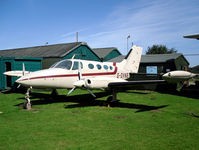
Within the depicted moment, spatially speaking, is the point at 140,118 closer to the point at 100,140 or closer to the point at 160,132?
the point at 160,132

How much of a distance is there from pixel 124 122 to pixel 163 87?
1414 cm

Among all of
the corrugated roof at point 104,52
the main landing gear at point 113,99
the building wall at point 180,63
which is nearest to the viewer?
the main landing gear at point 113,99

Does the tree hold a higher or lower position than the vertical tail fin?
higher

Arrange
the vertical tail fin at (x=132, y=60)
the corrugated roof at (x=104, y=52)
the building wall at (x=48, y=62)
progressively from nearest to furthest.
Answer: the vertical tail fin at (x=132, y=60) → the building wall at (x=48, y=62) → the corrugated roof at (x=104, y=52)

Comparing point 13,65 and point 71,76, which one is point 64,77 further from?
point 13,65

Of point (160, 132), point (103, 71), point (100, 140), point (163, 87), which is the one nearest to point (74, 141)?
point (100, 140)

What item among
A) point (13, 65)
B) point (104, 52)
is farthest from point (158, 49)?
point (13, 65)

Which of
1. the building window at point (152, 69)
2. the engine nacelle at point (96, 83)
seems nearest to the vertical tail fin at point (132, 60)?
the building window at point (152, 69)

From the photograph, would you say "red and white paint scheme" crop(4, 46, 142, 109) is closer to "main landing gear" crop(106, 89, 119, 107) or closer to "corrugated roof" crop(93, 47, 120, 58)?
"main landing gear" crop(106, 89, 119, 107)

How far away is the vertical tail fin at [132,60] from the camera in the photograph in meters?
18.0

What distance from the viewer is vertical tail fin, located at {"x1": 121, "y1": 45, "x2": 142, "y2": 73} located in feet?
59.0

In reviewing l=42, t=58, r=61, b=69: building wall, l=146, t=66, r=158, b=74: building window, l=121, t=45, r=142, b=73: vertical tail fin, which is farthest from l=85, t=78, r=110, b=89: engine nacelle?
l=42, t=58, r=61, b=69: building wall

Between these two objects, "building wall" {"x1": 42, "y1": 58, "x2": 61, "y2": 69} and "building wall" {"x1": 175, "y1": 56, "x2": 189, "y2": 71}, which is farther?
"building wall" {"x1": 42, "y1": 58, "x2": 61, "y2": 69}

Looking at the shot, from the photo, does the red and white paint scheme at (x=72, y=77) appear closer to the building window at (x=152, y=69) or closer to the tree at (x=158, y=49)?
the building window at (x=152, y=69)
